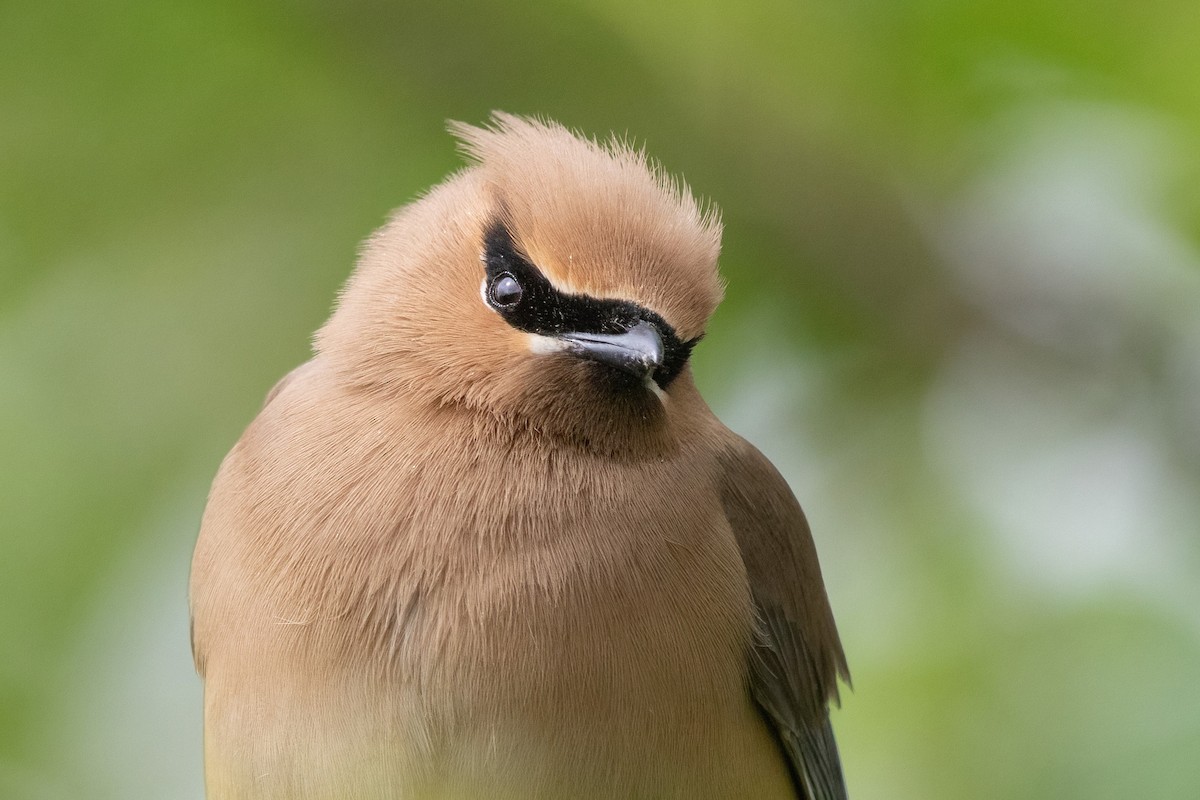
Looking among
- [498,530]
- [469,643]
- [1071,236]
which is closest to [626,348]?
[498,530]

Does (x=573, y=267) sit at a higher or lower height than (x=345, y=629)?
higher

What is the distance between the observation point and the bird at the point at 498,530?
10.1ft

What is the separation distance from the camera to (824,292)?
12.5ft

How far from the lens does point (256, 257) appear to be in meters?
4.22

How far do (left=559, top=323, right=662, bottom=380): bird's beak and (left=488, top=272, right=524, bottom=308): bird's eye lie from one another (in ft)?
0.54

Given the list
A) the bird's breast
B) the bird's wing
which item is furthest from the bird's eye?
the bird's wing

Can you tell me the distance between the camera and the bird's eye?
3.27m

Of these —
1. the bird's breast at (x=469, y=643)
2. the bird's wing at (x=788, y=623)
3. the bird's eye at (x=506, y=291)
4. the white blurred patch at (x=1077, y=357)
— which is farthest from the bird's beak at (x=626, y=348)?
the white blurred patch at (x=1077, y=357)

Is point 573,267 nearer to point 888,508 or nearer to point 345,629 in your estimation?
point 345,629

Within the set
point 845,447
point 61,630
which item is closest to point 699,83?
point 845,447

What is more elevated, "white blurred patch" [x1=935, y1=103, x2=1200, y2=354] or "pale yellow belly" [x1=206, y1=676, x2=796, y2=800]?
"white blurred patch" [x1=935, y1=103, x2=1200, y2=354]

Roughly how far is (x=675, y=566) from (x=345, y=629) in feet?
2.50

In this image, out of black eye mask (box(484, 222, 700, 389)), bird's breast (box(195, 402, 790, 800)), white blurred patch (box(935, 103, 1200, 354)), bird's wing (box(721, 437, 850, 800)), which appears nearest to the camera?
bird's breast (box(195, 402, 790, 800))

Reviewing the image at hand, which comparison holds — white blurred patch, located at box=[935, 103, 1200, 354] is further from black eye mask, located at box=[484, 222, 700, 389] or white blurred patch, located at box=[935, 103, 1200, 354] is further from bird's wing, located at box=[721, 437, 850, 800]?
black eye mask, located at box=[484, 222, 700, 389]
